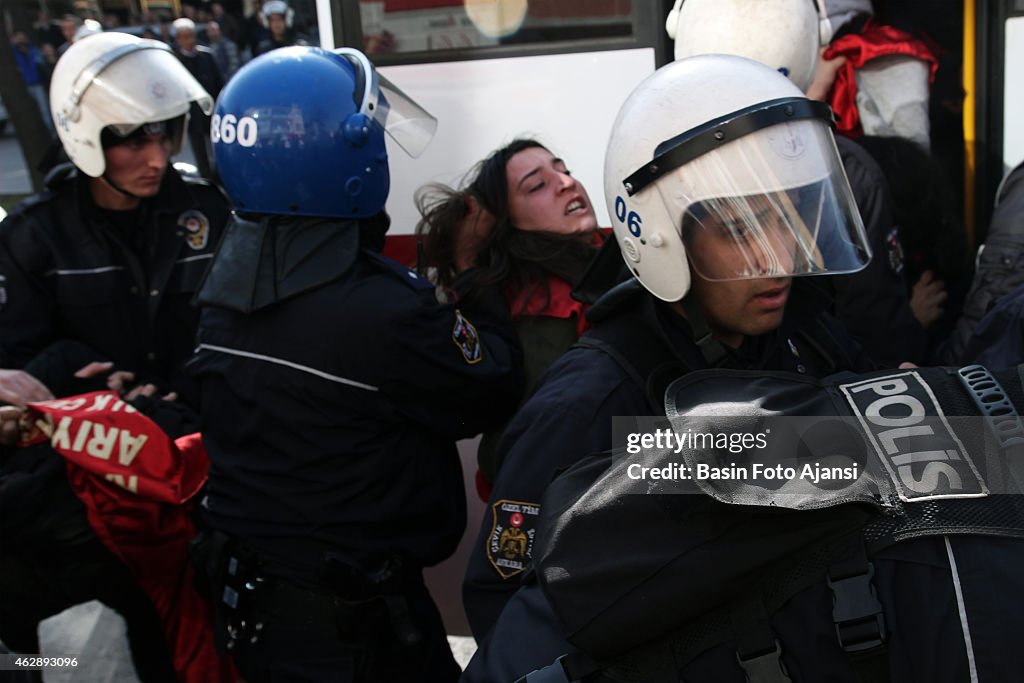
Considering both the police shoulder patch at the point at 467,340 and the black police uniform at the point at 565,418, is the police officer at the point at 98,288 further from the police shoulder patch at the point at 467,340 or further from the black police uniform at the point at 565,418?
the black police uniform at the point at 565,418

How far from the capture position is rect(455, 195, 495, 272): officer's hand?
281cm

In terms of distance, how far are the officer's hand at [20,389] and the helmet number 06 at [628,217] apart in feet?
6.01

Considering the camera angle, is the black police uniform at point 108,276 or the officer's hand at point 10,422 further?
the black police uniform at point 108,276

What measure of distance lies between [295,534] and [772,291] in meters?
1.22

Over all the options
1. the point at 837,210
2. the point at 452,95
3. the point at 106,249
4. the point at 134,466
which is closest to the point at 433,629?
the point at 134,466

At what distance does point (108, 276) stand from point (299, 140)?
117cm

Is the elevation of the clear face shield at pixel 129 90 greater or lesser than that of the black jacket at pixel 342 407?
greater

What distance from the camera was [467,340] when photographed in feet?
7.81

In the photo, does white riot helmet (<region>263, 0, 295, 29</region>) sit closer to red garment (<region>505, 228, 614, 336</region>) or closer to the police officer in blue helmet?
the police officer in blue helmet

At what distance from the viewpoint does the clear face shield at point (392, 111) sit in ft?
8.40

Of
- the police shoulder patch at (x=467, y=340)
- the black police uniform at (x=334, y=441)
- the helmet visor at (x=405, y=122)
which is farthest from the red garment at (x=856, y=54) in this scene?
the black police uniform at (x=334, y=441)

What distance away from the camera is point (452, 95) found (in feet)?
12.2

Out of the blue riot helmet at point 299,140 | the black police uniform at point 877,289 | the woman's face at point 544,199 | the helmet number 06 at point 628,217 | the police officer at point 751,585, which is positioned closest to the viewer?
the police officer at point 751,585

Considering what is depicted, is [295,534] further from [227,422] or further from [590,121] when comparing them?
[590,121]
